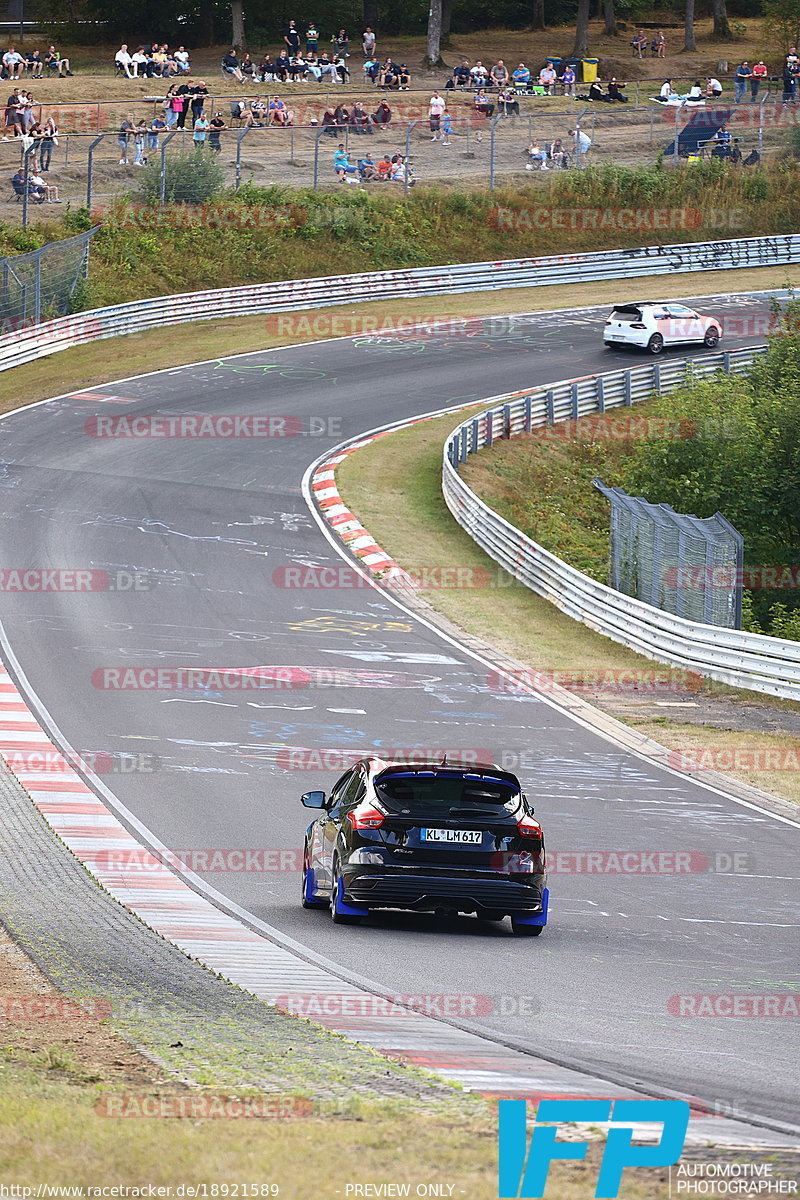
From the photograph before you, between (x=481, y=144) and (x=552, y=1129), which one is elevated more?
(x=481, y=144)

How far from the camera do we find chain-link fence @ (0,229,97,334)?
45.4 m

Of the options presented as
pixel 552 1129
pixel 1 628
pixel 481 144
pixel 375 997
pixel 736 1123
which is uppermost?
pixel 481 144

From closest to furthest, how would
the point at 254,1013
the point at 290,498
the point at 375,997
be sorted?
the point at 254,1013, the point at 375,997, the point at 290,498

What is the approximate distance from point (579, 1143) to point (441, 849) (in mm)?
5596

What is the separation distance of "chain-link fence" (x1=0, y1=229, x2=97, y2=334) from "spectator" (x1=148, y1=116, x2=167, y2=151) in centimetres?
757

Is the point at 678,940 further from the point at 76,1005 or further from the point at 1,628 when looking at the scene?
the point at 1,628

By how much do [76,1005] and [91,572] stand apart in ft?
64.9

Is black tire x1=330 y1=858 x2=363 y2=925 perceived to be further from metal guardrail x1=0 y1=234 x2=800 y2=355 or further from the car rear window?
metal guardrail x1=0 y1=234 x2=800 y2=355

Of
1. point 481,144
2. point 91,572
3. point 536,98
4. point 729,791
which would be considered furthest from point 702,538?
point 536,98

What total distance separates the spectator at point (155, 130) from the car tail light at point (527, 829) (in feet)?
154

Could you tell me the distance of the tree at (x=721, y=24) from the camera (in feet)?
313

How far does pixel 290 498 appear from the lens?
35.2 meters

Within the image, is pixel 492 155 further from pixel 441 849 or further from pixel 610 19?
pixel 441 849

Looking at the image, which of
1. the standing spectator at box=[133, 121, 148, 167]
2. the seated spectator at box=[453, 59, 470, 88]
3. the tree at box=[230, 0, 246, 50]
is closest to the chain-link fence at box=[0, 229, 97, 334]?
the standing spectator at box=[133, 121, 148, 167]
